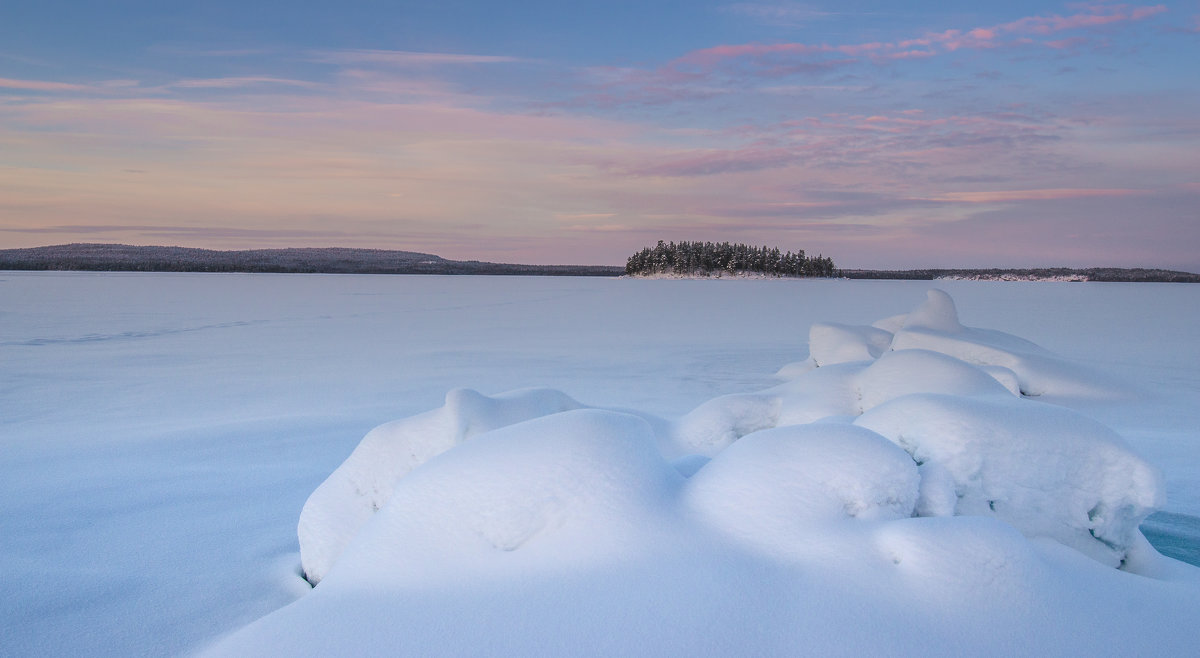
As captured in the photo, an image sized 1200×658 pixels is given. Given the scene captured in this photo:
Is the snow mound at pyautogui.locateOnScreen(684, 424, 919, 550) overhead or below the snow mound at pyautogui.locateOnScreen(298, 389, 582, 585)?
overhead

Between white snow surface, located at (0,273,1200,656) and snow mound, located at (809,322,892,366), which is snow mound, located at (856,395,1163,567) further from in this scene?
snow mound, located at (809,322,892,366)

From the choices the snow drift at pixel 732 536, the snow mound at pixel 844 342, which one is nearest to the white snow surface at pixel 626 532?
the snow drift at pixel 732 536

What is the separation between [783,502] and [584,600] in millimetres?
795

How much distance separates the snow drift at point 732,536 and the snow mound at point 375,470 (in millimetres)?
11

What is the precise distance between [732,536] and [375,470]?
1.87 meters

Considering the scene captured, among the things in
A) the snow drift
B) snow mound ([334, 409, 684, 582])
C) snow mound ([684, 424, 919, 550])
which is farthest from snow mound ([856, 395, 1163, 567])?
A: snow mound ([334, 409, 684, 582])

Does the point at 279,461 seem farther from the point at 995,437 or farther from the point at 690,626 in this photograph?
the point at 995,437

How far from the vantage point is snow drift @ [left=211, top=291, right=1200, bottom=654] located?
→ 2.25 m

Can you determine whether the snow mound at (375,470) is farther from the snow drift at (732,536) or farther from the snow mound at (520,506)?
the snow mound at (520,506)

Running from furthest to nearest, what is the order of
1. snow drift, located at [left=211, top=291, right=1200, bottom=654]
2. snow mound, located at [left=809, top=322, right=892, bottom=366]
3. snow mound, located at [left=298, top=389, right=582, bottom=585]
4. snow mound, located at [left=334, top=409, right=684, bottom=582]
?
1. snow mound, located at [left=809, top=322, right=892, bottom=366]
2. snow mound, located at [left=298, top=389, right=582, bottom=585]
3. snow mound, located at [left=334, top=409, right=684, bottom=582]
4. snow drift, located at [left=211, top=291, right=1200, bottom=654]

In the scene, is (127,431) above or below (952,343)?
below

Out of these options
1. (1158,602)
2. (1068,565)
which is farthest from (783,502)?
(1158,602)

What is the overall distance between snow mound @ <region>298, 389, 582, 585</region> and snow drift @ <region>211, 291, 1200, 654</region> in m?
0.01

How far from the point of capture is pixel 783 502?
2.67m
